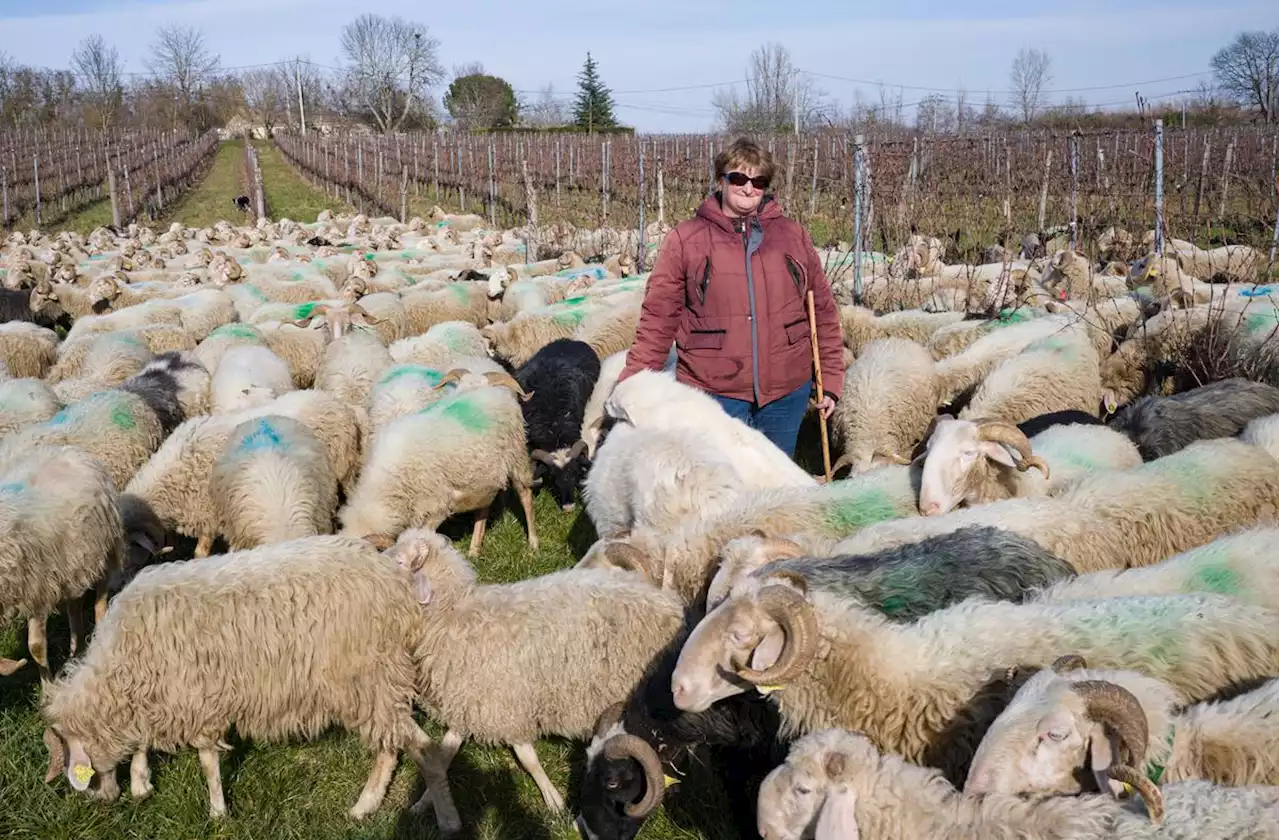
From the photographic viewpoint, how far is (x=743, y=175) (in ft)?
14.3

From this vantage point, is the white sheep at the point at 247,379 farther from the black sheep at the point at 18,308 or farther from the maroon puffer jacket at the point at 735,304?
the black sheep at the point at 18,308

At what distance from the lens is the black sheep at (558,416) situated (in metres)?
6.39

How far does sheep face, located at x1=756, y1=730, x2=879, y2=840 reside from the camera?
7.93 ft

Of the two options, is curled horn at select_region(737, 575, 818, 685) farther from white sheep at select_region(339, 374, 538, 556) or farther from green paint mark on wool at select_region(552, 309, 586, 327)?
green paint mark on wool at select_region(552, 309, 586, 327)

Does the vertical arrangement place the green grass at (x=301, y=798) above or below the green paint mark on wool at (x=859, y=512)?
below

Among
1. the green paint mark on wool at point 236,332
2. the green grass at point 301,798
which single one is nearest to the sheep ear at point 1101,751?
the green grass at point 301,798

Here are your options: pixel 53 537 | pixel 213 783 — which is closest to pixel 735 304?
pixel 213 783

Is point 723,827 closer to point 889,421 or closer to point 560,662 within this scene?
point 560,662

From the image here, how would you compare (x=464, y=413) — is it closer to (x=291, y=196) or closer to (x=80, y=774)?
(x=80, y=774)

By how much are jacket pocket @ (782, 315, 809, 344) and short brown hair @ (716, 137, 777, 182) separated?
73cm

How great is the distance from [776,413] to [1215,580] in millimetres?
2114

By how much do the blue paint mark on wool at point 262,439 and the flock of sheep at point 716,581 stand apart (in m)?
0.02

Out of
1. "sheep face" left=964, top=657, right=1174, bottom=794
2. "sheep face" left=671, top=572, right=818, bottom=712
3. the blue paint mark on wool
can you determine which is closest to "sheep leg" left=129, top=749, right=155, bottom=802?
the blue paint mark on wool

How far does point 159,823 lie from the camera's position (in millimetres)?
3668
